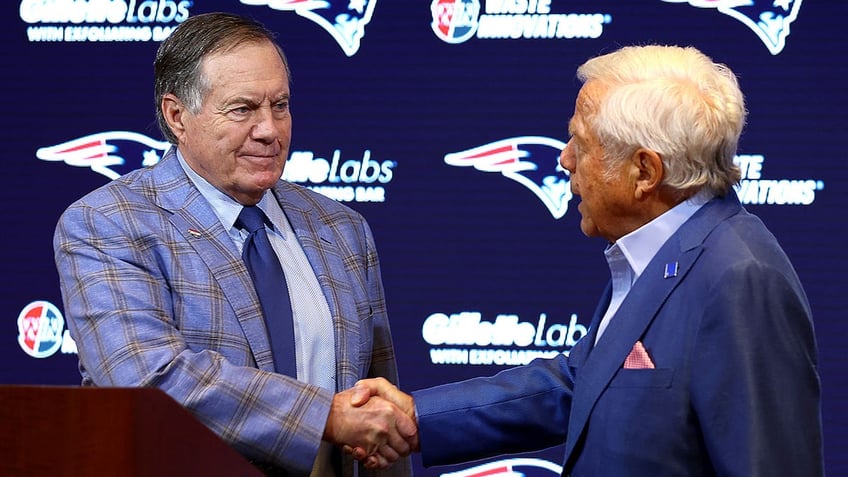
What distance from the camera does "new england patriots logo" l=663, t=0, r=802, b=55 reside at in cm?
400

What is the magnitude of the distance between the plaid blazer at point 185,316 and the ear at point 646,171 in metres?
0.74

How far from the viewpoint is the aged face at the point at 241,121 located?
8.95 ft

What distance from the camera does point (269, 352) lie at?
2635mm

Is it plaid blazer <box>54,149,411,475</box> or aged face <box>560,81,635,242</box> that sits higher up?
aged face <box>560,81,635,242</box>

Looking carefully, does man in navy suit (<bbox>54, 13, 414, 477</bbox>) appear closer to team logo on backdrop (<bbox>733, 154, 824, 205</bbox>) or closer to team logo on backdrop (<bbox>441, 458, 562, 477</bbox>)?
team logo on backdrop (<bbox>441, 458, 562, 477</bbox>)

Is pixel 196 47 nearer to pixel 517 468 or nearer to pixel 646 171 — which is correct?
pixel 646 171

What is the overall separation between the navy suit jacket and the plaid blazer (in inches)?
22.8

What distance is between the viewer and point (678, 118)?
2299mm

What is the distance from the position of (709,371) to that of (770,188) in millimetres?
1999

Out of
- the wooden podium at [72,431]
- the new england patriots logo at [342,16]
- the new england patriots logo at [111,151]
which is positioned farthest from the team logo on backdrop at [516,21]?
the wooden podium at [72,431]

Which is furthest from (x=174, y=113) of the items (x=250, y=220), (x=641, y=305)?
(x=641, y=305)

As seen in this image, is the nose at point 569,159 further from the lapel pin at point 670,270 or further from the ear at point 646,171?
the lapel pin at point 670,270

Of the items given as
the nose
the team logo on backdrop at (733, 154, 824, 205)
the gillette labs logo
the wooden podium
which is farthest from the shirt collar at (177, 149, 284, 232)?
the team logo on backdrop at (733, 154, 824, 205)

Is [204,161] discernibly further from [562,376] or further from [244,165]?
[562,376]
